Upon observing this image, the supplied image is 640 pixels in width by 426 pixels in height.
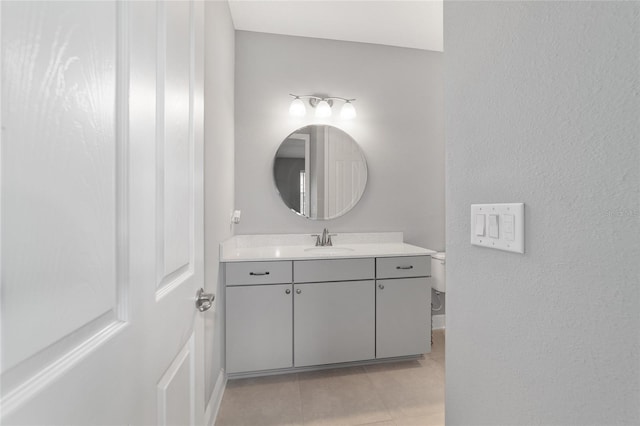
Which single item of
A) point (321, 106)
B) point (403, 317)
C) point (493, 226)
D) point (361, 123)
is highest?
point (321, 106)

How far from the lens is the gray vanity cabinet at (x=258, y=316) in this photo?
6.27ft

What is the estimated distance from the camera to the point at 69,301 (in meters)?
0.36

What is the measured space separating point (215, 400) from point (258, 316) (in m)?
0.51

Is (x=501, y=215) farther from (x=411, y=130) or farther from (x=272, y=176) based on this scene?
(x=411, y=130)

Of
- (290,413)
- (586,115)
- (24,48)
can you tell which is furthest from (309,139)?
(24,48)

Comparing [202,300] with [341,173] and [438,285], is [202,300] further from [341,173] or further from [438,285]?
[438,285]

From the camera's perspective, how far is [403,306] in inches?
84.4

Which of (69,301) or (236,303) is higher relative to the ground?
(69,301)

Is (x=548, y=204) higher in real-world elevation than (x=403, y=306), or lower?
higher

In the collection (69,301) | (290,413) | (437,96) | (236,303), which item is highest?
(437,96)

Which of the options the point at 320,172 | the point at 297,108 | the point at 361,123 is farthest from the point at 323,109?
the point at 320,172

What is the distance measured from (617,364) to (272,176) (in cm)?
228

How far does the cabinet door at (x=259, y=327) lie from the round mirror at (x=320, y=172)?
0.83 m

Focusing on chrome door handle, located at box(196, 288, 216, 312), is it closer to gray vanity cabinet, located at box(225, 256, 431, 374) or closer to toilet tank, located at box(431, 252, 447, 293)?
gray vanity cabinet, located at box(225, 256, 431, 374)
